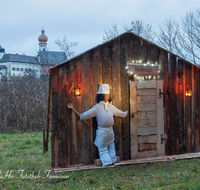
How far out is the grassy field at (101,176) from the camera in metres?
4.32

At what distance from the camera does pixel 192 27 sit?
17.5 meters

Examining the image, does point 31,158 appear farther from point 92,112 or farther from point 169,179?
point 169,179

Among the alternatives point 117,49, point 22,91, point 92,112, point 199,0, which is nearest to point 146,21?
point 199,0

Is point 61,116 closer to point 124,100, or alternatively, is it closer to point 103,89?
point 103,89

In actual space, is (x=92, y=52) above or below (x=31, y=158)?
above

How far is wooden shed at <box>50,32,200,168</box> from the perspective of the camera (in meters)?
5.46

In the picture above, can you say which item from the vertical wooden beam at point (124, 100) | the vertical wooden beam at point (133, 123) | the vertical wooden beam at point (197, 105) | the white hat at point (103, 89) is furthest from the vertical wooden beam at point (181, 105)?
the white hat at point (103, 89)

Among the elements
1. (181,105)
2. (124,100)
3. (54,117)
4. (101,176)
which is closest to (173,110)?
(181,105)

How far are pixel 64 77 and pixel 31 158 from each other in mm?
2666

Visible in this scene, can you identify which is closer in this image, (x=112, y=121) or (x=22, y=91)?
(x=112, y=121)

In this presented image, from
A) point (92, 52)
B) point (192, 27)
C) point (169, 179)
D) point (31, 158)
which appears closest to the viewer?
point (169, 179)

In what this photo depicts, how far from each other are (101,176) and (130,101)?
214 cm

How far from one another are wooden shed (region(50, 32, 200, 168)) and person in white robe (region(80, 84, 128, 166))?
27 centimetres

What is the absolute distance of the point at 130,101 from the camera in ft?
19.5
